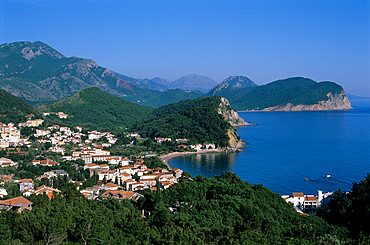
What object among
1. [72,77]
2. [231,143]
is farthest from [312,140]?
[72,77]

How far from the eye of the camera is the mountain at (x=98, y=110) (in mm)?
64500

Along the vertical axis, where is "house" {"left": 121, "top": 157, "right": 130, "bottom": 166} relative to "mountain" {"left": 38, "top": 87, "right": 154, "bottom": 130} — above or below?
below

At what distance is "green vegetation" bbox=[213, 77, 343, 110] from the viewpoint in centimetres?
12832

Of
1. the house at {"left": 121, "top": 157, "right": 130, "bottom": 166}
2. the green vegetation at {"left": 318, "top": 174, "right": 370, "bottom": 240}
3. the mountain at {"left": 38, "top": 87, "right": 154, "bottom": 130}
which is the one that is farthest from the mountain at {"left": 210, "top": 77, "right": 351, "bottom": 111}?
the green vegetation at {"left": 318, "top": 174, "right": 370, "bottom": 240}

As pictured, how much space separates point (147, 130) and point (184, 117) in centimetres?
631

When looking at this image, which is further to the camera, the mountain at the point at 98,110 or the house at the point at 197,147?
the mountain at the point at 98,110

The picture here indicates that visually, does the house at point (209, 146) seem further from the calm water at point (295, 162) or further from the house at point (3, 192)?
the house at point (3, 192)

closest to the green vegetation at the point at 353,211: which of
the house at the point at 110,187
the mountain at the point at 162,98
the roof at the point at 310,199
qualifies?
the roof at the point at 310,199

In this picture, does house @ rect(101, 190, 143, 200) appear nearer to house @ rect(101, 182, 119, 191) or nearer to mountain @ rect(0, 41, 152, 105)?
house @ rect(101, 182, 119, 191)

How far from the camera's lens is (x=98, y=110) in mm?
72188

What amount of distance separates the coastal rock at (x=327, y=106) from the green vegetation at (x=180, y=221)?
111653mm

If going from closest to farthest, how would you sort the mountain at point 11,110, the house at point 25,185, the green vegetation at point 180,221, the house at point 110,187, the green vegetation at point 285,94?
the green vegetation at point 180,221 → the house at point 25,185 → the house at point 110,187 → the mountain at point 11,110 → the green vegetation at point 285,94

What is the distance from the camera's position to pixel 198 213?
14.0 m

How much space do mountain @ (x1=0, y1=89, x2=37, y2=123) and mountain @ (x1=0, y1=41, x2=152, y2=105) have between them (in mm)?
52211
